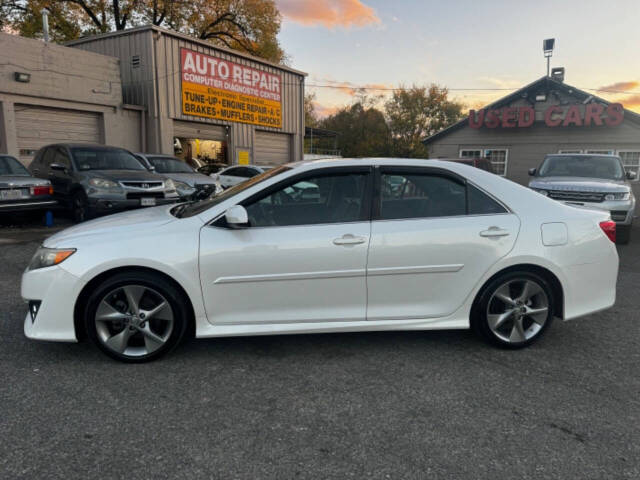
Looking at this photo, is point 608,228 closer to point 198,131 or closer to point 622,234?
point 622,234

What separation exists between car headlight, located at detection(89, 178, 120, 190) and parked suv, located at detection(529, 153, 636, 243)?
8.14 meters

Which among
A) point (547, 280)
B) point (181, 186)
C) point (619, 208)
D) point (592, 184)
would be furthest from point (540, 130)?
point (547, 280)

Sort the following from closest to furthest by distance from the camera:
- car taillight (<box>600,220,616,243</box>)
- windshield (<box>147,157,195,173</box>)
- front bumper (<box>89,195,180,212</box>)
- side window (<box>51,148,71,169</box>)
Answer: car taillight (<box>600,220,616,243</box>)
front bumper (<box>89,195,180,212</box>)
side window (<box>51,148,71,169</box>)
windshield (<box>147,157,195,173</box>)

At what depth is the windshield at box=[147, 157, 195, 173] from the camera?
39.3ft

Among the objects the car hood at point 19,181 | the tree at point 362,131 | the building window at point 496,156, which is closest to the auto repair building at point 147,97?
the car hood at point 19,181

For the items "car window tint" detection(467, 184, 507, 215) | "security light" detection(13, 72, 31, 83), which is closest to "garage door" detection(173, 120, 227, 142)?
"security light" detection(13, 72, 31, 83)

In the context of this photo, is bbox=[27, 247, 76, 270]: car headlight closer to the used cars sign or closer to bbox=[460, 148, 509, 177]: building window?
the used cars sign

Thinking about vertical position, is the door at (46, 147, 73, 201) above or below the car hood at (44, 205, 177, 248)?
above

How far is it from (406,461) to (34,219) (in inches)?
422

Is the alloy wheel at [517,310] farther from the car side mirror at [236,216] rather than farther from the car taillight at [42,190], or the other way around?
the car taillight at [42,190]

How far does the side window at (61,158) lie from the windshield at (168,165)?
2392mm

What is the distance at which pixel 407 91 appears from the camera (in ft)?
179

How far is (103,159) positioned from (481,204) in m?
8.61

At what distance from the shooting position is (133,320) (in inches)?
130
